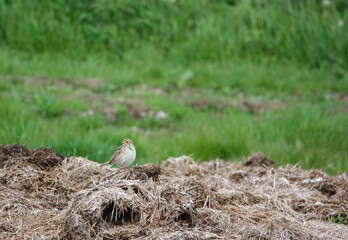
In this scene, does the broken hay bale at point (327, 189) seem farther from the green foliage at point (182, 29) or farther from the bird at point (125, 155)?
the green foliage at point (182, 29)

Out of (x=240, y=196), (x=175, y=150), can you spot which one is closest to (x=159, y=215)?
(x=240, y=196)

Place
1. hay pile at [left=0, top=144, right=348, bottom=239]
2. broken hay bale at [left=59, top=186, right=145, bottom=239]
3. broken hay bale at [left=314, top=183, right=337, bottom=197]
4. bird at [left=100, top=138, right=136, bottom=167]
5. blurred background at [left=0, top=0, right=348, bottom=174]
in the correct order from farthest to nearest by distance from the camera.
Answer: blurred background at [left=0, top=0, right=348, bottom=174] → broken hay bale at [left=314, top=183, right=337, bottom=197] → bird at [left=100, top=138, right=136, bottom=167] → hay pile at [left=0, top=144, right=348, bottom=239] → broken hay bale at [left=59, top=186, right=145, bottom=239]

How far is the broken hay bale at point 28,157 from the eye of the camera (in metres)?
4.11

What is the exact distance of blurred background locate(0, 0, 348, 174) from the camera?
6590 mm

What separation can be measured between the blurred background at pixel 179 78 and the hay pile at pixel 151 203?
1274 mm

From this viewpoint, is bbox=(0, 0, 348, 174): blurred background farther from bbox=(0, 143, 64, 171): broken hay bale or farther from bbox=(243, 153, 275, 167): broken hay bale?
bbox=(0, 143, 64, 171): broken hay bale

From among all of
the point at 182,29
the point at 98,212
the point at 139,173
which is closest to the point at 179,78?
the point at 182,29

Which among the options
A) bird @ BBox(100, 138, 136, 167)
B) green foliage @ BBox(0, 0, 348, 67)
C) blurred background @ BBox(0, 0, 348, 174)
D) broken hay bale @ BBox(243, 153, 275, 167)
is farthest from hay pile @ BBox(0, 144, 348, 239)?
green foliage @ BBox(0, 0, 348, 67)

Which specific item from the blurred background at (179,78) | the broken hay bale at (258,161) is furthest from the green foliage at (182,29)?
the broken hay bale at (258,161)

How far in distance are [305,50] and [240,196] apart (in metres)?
7.48

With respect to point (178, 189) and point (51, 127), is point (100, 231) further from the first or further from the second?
point (51, 127)

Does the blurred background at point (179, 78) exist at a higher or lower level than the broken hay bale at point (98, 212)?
lower

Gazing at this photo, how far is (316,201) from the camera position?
4406 millimetres

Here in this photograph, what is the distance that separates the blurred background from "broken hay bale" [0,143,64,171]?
1137 mm
